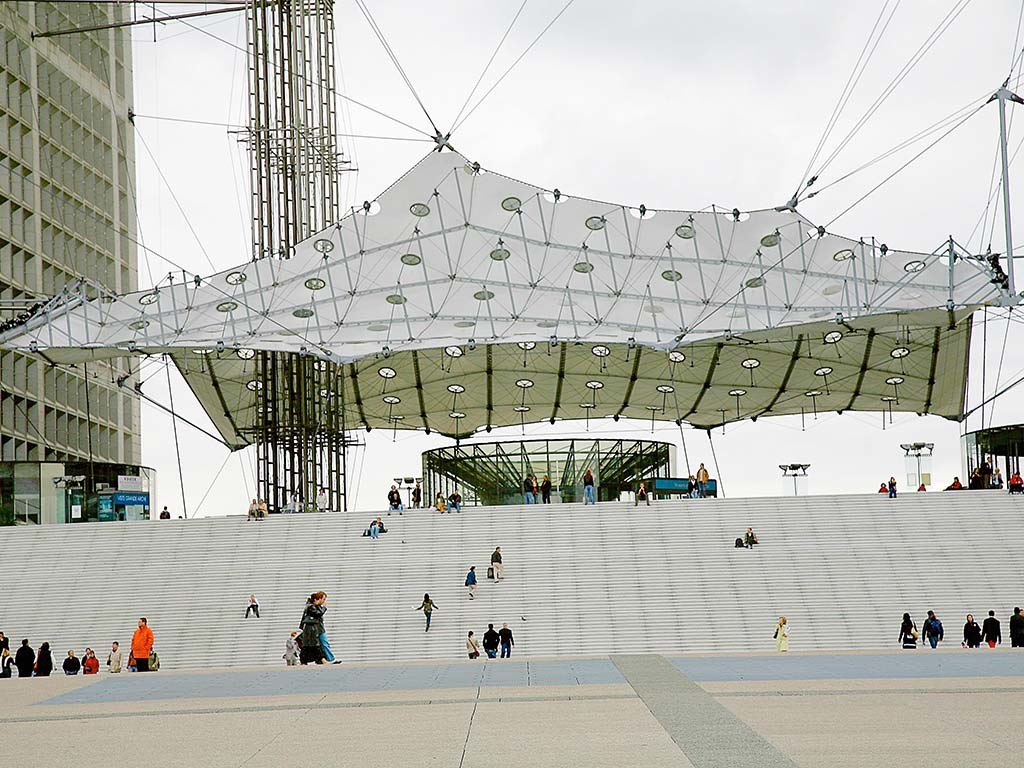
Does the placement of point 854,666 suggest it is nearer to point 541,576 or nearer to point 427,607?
point 427,607

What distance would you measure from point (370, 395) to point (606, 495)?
35.0ft

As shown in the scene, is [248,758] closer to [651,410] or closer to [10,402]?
[651,410]

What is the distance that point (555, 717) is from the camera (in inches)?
505

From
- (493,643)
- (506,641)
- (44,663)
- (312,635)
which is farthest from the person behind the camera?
(44,663)

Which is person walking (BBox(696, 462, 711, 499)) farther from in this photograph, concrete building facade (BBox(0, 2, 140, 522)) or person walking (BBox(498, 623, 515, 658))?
concrete building facade (BBox(0, 2, 140, 522))

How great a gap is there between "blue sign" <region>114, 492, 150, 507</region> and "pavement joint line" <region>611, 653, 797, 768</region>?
1392 inches

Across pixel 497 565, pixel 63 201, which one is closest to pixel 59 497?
pixel 497 565

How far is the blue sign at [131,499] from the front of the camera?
4944cm

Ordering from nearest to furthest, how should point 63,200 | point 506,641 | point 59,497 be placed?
point 506,641 → point 59,497 → point 63,200

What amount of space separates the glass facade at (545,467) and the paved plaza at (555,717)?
31206 millimetres

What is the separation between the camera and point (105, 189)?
256 ft

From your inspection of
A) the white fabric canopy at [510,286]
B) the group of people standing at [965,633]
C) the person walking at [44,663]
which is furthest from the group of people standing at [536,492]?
the person walking at [44,663]

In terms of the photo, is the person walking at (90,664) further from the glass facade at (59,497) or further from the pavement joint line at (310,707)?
the glass facade at (59,497)

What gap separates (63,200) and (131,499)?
28017 mm
